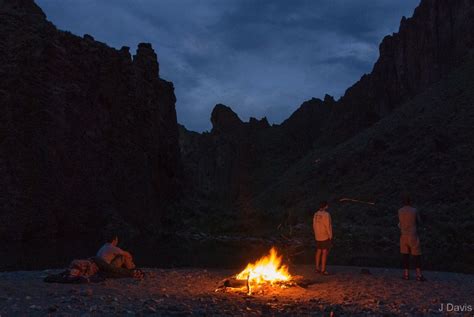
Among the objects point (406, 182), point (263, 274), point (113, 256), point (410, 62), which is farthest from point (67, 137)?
point (410, 62)

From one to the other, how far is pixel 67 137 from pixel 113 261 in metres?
31.8

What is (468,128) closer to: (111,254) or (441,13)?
(441,13)

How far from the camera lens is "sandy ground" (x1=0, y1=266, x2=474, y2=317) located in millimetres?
10578

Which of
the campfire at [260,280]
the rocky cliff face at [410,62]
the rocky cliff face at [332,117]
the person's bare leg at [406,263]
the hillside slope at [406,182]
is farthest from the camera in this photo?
the rocky cliff face at [332,117]

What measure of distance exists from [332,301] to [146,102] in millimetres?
51600

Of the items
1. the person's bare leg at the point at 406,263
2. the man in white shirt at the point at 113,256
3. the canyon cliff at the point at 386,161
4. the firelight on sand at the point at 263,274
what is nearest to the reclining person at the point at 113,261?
the man in white shirt at the point at 113,256

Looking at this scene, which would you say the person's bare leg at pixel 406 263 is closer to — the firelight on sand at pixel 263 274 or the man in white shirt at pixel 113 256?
the firelight on sand at pixel 263 274

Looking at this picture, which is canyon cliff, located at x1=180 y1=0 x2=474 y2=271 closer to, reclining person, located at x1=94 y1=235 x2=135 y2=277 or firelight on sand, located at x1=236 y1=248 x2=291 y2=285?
firelight on sand, located at x1=236 y1=248 x2=291 y2=285

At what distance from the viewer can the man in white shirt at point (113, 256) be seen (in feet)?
52.2

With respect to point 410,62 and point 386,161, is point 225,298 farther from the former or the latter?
point 410,62

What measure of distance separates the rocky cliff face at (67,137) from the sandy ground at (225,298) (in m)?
26.3

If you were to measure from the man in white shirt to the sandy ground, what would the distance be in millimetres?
800

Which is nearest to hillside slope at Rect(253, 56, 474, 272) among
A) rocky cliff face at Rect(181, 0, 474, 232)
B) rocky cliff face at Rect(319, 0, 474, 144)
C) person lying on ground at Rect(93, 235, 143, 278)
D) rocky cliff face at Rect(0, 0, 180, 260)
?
rocky cliff face at Rect(181, 0, 474, 232)

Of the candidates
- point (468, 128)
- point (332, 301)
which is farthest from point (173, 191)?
point (332, 301)
